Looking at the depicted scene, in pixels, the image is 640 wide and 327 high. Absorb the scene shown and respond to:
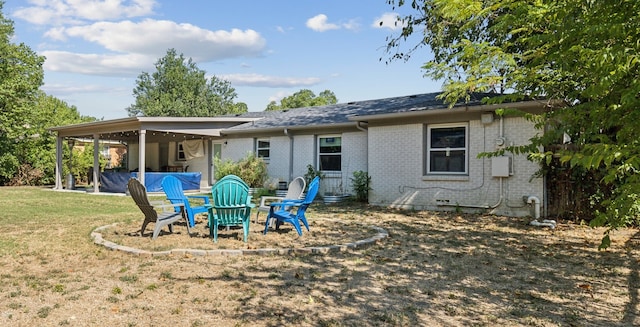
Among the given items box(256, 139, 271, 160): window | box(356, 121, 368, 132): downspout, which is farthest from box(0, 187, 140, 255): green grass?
box(356, 121, 368, 132): downspout

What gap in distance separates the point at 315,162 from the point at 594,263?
10.4m

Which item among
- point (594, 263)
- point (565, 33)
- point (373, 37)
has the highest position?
point (373, 37)

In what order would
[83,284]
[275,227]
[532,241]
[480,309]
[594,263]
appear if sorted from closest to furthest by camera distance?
1. [480,309]
2. [83,284]
3. [594,263]
4. [532,241]
5. [275,227]

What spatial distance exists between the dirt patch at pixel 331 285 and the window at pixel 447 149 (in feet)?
14.5

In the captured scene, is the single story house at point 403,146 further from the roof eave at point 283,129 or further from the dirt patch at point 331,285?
the dirt patch at point 331,285

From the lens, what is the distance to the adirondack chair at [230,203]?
A: 6653mm

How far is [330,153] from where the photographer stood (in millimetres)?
15148

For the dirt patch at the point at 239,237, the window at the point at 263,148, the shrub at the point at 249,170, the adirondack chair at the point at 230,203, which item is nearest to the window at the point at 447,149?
the dirt patch at the point at 239,237

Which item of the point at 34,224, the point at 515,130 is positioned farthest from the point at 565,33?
the point at 34,224

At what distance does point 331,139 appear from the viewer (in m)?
15.2

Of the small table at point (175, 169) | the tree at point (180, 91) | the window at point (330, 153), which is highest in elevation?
the tree at point (180, 91)

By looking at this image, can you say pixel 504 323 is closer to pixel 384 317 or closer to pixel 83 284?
pixel 384 317

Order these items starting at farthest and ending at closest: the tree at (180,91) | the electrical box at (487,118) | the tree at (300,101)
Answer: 1. the tree at (300,101)
2. the tree at (180,91)
3. the electrical box at (487,118)

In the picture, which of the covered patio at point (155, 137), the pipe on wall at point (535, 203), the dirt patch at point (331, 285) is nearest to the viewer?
the dirt patch at point (331, 285)
